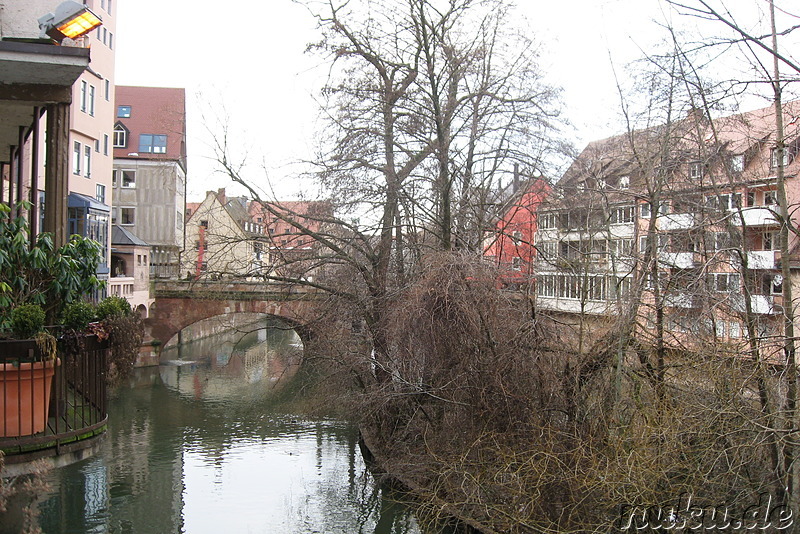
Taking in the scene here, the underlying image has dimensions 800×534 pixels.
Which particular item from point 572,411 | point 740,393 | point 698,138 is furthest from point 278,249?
point 740,393

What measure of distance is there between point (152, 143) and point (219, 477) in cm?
2618

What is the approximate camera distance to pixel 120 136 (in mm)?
37312

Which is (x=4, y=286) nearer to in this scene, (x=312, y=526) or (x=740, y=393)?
(x=740, y=393)

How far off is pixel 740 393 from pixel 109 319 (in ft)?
Result: 18.2

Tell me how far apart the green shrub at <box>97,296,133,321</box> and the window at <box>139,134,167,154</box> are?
3282 cm

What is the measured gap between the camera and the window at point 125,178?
36750 mm

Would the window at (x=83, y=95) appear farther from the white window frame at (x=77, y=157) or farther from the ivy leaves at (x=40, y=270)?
the ivy leaves at (x=40, y=270)

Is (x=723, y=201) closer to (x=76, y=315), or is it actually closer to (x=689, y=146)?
(x=689, y=146)

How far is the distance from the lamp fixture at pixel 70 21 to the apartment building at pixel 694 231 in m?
5.82

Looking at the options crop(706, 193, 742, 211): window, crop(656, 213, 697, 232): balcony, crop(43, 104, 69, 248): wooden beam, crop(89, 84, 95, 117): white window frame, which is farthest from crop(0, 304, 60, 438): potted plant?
crop(89, 84, 95, 117): white window frame

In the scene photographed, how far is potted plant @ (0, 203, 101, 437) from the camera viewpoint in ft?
15.4

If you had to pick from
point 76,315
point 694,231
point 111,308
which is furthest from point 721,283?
point 76,315

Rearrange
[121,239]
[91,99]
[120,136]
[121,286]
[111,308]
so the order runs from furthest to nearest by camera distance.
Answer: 1. [120,136]
2. [121,239]
3. [121,286]
4. [91,99]
5. [111,308]

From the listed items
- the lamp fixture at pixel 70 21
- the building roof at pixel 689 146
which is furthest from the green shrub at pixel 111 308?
the building roof at pixel 689 146
